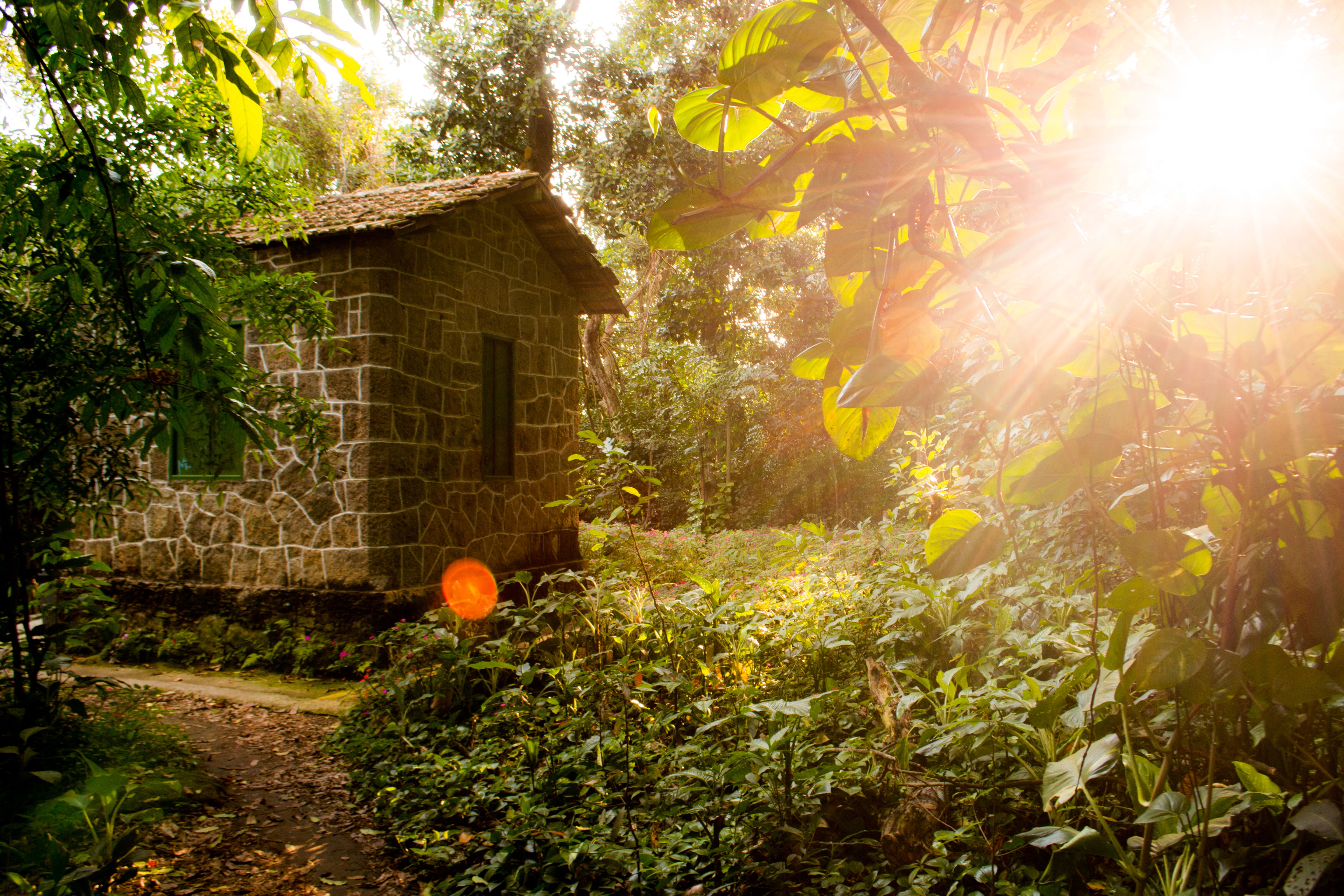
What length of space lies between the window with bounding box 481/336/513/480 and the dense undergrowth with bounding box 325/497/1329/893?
2.66 m

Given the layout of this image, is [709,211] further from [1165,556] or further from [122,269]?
[122,269]

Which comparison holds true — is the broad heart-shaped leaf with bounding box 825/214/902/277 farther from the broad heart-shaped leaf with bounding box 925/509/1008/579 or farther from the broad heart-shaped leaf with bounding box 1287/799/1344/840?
the broad heart-shaped leaf with bounding box 1287/799/1344/840

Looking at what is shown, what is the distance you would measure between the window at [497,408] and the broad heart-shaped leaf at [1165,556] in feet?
22.8

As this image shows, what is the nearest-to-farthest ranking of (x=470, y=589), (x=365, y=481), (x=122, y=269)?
(x=122, y=269)
(x=365, y=481)
(x=470, y=589)

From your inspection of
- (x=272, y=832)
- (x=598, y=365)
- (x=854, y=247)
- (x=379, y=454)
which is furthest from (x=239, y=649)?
(x=598, y=365)

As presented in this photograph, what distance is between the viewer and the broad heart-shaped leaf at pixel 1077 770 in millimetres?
950

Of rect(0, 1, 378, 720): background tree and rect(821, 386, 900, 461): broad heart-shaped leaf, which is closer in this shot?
rect(821, 386, 900, 461): broad heart-shaped leaf

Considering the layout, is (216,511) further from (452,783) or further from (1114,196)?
(1114,196)

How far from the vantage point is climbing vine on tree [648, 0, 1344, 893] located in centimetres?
63

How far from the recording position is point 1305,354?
690 millimetres

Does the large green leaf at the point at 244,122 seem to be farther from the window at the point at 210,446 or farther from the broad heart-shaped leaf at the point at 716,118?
the broad heart-shaped leaf at the point at 716,118

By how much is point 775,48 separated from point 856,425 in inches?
15.6

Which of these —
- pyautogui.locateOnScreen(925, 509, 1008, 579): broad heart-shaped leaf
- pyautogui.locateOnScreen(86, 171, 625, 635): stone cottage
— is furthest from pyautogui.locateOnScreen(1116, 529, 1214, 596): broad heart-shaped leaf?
pyautogui.locateOnScreen(86, 171, 625, 635): stone cottage

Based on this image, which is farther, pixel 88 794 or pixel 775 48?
pixel 88 794
